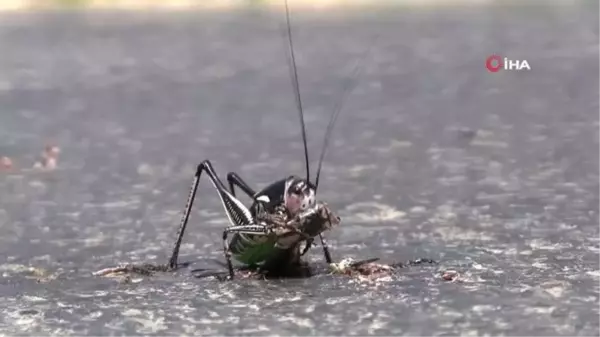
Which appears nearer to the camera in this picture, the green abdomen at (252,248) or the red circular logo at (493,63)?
the green abdomen at (252,248)

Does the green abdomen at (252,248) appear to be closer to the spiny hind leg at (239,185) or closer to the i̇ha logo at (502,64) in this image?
the spiny hind leg at (239,185)

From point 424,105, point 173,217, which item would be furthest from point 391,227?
point 424,105

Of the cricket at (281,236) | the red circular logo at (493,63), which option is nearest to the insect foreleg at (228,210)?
the cricket at (281,236)

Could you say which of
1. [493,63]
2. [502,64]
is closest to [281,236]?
[493,63]

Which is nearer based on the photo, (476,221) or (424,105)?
(476,221)

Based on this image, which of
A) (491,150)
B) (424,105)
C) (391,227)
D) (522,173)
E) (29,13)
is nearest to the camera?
(391,227)

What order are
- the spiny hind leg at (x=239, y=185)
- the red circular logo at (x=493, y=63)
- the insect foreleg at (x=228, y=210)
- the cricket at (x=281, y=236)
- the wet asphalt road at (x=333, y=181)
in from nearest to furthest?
the wet asphalt road at (x=333, y=181)
the cricket at (x=281, y=236)
the insect foreleg at (x=228, y=210)
the spiny hind leg at (x=239, y=185)
the red circular logo at (x=493, y=63)

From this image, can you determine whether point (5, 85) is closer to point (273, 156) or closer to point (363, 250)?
point (273, 156)

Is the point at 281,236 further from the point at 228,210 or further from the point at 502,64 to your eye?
the point at 502,64
